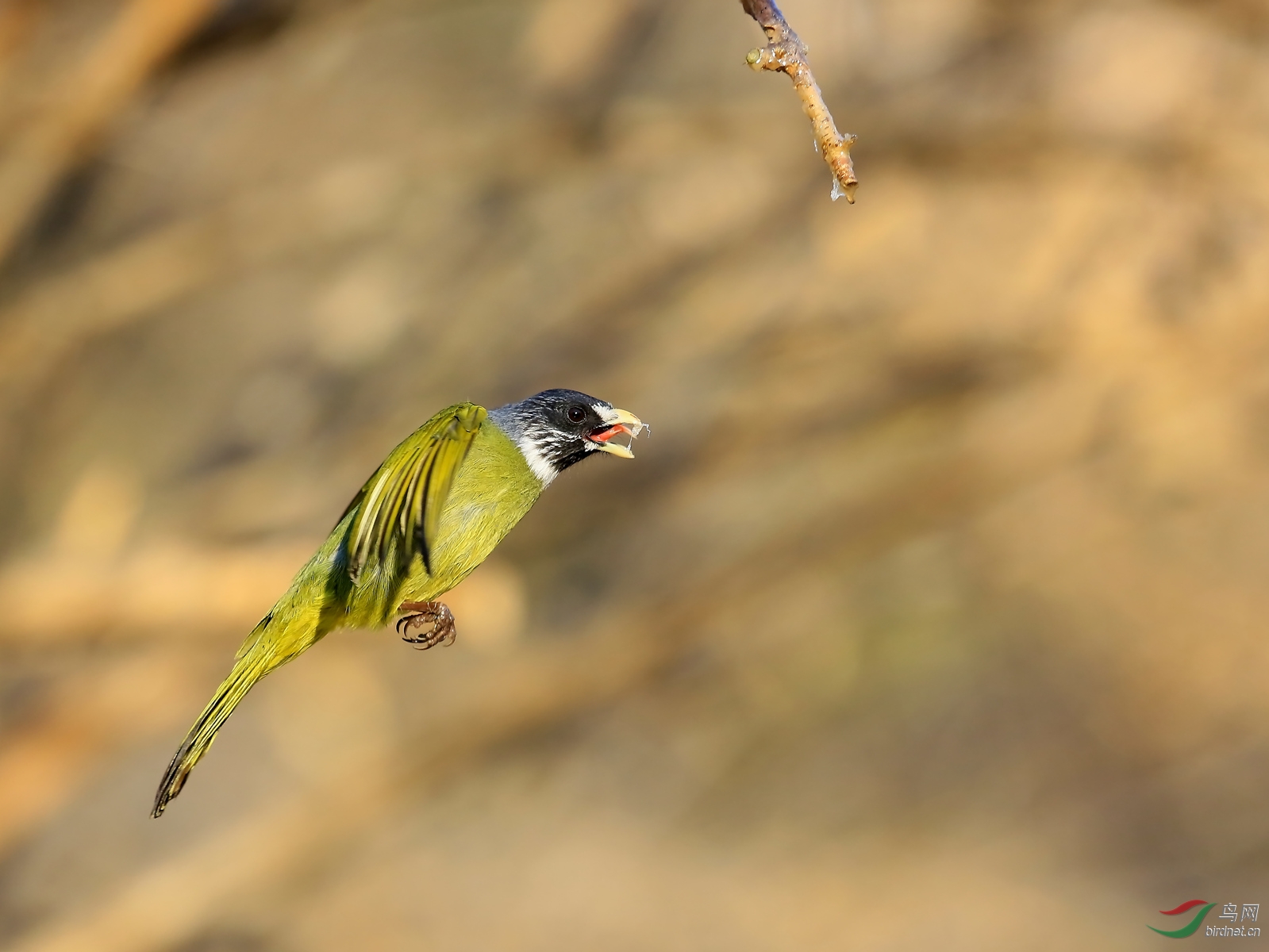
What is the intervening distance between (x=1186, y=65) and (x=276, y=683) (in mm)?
10040

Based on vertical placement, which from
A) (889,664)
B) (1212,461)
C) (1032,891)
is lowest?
(1032,891)

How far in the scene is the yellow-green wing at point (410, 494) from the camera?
2066 millimetres

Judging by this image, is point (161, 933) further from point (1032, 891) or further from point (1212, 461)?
point (1212, 461)

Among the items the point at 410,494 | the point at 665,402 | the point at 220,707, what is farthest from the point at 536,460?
the point at 665,402

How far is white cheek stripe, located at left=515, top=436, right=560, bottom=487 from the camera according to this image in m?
3.08

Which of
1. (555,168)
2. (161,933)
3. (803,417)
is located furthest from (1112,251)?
(161,933)

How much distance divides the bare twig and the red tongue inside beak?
159cm

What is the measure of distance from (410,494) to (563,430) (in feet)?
3.31

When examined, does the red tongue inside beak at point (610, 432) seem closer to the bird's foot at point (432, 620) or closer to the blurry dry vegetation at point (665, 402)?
the bird's foot at point (432, 620)

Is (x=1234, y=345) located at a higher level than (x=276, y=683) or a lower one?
higher

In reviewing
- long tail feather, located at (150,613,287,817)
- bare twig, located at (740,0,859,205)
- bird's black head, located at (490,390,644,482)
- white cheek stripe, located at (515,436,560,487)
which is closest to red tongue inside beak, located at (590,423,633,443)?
bird's black head, located at (490,390,644,482)

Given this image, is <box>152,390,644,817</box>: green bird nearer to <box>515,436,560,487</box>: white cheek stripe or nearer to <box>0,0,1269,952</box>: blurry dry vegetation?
<box>515,436,560,487</box>: white cheek stripe

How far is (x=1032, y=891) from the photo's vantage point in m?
10.7

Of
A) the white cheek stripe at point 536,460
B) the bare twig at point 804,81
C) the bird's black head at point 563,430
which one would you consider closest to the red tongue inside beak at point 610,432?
the bird's black head at point 563,430
